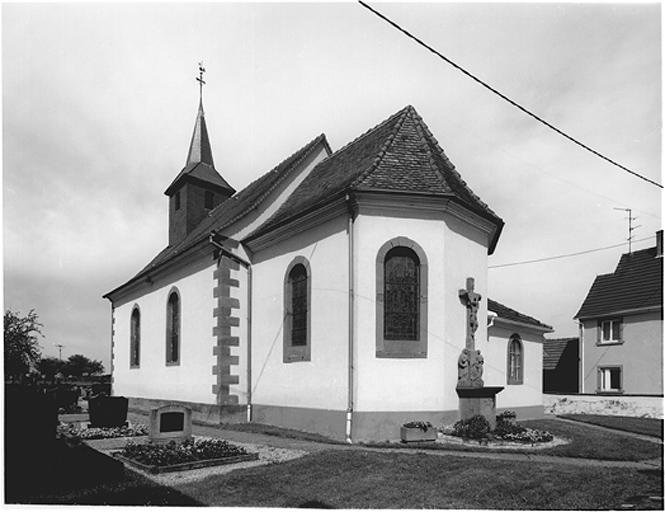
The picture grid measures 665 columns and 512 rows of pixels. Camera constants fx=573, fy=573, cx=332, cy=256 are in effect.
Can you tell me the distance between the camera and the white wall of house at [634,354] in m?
20.8

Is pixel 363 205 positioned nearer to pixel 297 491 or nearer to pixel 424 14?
pixel 424 14

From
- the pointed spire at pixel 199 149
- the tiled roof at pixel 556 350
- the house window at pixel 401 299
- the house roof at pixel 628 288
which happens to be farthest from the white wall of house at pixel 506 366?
the pointed spire at pixel 199 149

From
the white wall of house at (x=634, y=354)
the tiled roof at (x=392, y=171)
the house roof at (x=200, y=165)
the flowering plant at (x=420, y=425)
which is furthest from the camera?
the house roof at (x=200, y=165)

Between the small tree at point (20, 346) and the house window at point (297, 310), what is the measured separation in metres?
6.80

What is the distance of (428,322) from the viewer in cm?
1334

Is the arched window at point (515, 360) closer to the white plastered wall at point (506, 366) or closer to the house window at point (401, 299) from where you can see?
the white plastered wall at point (506, 366)

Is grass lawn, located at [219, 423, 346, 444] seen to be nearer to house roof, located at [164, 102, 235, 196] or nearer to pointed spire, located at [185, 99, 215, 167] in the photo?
house roof, located at [164, 102, 235, 196]

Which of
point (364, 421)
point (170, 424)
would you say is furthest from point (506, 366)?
point (170, 424)

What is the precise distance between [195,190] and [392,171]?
578 inches

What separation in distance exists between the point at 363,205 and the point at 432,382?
4.37 metres

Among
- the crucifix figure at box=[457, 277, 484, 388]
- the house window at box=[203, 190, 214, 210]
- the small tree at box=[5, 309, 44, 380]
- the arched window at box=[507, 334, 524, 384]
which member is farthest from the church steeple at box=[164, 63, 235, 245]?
the crucifix figure at box=[457, 277, 484, 388]

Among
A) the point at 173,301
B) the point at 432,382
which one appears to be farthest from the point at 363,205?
the point at 173,301

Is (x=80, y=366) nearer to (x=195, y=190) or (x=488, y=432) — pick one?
(x=195, y=190)

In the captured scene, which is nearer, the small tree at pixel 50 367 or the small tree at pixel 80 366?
the small tree at pixel 50 367
